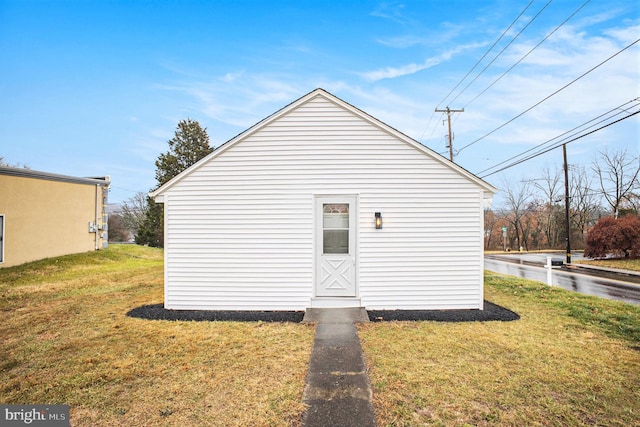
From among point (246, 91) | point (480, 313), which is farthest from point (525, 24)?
point (246, 91)

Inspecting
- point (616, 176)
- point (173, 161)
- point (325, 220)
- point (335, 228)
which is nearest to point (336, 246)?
point (335, 228)

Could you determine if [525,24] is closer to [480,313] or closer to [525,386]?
[480,313]

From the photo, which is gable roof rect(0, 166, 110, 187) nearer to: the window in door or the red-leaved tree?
the window in door

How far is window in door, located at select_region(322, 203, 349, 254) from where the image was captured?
6902 mm

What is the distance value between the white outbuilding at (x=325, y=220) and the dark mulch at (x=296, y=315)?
0.21 m

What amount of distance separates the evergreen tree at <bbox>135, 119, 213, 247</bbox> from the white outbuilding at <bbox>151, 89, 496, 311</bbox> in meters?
23.8

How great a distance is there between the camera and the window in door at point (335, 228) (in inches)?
272

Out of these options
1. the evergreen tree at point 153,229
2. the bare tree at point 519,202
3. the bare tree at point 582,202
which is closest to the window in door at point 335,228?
the evergreen tree at point 153,229

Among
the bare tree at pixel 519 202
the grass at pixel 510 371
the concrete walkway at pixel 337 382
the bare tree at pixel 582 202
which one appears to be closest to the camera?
the concrete walkway at pixel 337 382

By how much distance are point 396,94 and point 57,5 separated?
17651 millimetres

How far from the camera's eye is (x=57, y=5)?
12945 millimetres

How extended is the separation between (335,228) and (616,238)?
22.7 metres

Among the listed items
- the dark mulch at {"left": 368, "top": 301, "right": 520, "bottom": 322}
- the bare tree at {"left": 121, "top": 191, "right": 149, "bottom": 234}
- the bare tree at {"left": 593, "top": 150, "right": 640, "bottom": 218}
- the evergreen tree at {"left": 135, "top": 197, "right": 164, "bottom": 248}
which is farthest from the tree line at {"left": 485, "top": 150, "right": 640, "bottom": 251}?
the bare tree at {"left": 121, "top": 191, "right": 149, "bottom": 234}

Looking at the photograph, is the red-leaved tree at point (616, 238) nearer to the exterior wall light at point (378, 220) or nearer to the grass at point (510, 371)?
the grass at point (510, 371)
